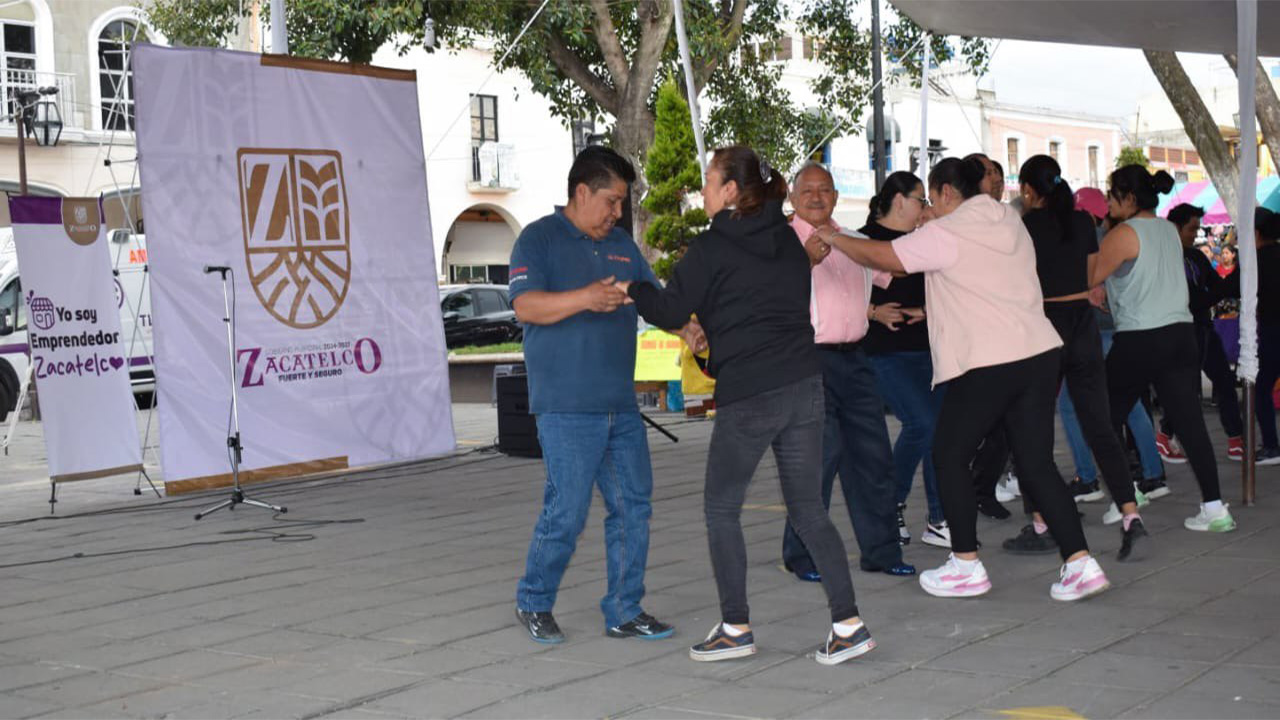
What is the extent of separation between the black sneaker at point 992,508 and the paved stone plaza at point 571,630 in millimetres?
98

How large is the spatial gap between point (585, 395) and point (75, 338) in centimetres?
593

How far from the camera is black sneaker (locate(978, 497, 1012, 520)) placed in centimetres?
764

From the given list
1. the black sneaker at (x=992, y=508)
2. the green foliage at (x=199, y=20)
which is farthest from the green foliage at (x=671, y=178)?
the black sneaker at (x=992, y=508)

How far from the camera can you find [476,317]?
25.4m

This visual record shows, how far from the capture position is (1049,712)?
405cm

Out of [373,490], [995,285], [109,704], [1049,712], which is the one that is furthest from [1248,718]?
[373,490]

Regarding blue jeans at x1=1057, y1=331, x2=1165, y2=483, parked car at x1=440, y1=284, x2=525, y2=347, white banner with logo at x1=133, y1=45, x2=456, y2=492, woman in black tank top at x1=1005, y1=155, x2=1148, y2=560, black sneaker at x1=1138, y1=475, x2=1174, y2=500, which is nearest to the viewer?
woman in black tank top at x1=1005, y1=155, x2=1148, y2=560

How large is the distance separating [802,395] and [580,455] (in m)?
0.81

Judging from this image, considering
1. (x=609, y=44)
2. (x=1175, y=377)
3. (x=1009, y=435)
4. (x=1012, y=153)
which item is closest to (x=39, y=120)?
(x=609, y=44)

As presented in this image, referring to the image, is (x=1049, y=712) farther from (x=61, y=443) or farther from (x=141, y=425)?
(x=141, y=425)

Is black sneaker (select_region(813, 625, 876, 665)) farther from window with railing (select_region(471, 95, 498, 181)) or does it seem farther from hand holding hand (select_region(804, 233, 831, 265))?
window with railing (select_region(471, 95, 498, 181))

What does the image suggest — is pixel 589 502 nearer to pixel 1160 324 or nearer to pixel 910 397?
pixel 910 397

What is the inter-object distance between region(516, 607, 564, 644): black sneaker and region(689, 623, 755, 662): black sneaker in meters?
0.58

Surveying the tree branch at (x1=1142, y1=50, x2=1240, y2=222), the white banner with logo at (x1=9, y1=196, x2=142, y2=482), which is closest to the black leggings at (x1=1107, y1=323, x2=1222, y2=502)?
the white banner with logo at (x1=9, y1=196, x2=142, y2=482)
